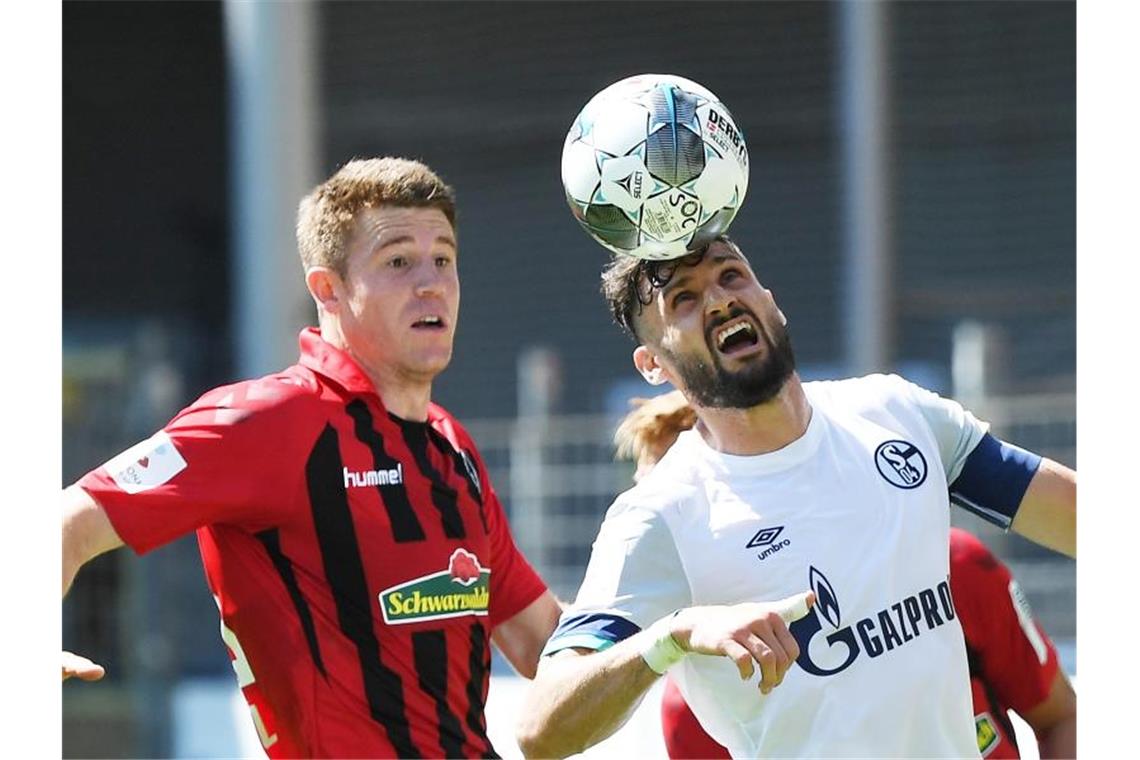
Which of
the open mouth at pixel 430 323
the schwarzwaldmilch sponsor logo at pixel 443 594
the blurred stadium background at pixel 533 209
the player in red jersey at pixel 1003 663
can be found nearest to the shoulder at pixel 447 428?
the open mouth at pixel 430 323

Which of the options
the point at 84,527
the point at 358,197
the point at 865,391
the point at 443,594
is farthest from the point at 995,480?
the point at 84,527

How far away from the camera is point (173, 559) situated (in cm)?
973

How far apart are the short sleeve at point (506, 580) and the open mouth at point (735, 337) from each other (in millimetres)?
1053

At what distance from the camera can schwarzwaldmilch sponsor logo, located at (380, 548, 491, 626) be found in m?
3.74

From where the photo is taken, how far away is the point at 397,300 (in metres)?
3.93

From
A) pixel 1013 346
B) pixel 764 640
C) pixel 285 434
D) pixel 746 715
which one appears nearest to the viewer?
pixel 764 640

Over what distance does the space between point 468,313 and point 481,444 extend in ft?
10.2

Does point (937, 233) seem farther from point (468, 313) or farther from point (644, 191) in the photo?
point (644, 191)

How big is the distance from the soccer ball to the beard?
229 mm

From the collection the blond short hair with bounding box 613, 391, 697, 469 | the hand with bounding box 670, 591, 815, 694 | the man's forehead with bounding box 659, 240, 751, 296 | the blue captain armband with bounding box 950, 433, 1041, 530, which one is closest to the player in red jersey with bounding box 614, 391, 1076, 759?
the blue captain armband with bounding box 950, 433, 1041, 530

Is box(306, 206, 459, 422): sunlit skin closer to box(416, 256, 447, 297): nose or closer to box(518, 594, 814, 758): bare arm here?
box(416, 256, 447, 297): nose

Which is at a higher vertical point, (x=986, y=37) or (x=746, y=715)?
(x=986, y=37)

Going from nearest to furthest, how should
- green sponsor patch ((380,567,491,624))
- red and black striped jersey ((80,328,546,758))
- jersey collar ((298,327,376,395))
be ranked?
1. red and black striped jersey ((80,328,546,758))
2. green sponsor patch ((380,567,491,624))
3. jersey collar ((298,327,376,395))

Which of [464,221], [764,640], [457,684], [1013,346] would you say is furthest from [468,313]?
[764,640]
